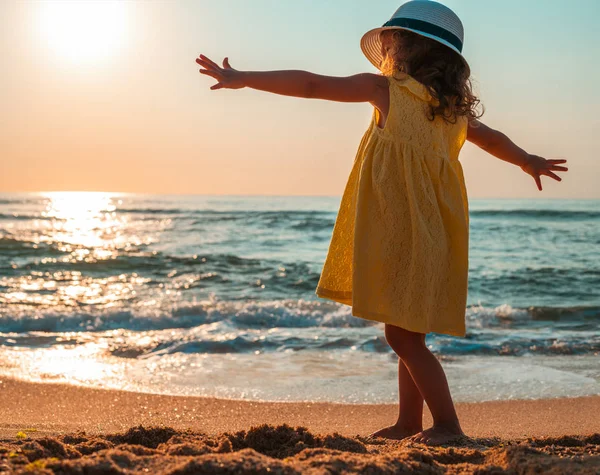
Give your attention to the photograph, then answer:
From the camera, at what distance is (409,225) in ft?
9.23

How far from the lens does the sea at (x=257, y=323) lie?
471 cm

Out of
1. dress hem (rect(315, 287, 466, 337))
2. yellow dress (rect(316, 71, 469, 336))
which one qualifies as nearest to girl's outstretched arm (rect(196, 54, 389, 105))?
yellow dress (rect(316, 71, 469, 336))

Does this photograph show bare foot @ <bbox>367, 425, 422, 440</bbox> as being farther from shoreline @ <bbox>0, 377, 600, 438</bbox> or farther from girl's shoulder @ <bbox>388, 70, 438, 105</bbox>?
girl's shoulder @ <bbox>388, 70, 438, 105</bbox>

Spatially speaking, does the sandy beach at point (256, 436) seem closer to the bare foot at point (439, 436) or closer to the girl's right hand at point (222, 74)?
the bare foot at point (439, 436)

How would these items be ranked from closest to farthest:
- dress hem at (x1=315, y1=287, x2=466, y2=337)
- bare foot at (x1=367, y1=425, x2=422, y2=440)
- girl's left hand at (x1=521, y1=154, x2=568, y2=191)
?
dress hem at (x1=315, y1=287, x2=466, y2=337)
bare foot at (x1=367, y1=425, x2=422, y2=440)
girl's left hand at (x1=521, y1=154, x2=568, y2=191)

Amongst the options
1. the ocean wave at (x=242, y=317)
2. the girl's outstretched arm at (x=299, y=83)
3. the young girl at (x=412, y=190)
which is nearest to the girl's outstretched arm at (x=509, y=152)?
the young girl at (x=412, y=190)

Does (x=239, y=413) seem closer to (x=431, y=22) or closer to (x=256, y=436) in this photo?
(x=256, y=436)

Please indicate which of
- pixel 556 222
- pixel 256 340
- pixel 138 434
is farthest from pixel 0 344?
pixel 556 222

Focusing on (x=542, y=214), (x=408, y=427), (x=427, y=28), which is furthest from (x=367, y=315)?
(x=542, y=214)

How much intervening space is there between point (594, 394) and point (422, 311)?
7.03 ft

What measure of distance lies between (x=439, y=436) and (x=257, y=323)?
16.3 ft

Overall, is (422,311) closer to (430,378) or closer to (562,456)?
(430,378)

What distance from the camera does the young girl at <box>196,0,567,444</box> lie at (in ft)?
9.13

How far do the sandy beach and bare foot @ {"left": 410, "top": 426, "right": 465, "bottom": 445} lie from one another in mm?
53
